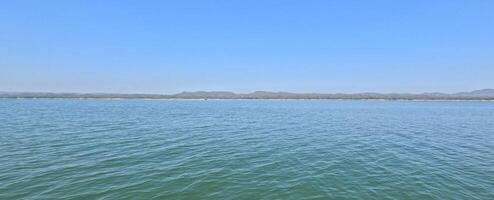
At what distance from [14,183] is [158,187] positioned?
5.95m

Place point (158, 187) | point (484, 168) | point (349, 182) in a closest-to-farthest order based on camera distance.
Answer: point (158, 187), point (349, 182), point (484, 168)

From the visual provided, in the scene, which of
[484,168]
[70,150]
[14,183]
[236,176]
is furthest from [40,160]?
[484,168]

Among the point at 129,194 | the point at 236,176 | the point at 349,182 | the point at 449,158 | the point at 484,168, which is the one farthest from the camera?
the point at 449,158

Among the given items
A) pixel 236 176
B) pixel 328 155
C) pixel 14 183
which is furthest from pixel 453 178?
pixel 14 183

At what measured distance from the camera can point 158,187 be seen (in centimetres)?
938

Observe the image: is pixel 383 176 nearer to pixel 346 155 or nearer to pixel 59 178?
pixel 346 155

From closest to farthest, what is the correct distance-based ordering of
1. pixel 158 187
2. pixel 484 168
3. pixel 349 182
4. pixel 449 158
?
pixel 158 187 < pixel 349 182 < pixel 484 168 < pixel 449 158

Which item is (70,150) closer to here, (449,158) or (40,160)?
(40,160)

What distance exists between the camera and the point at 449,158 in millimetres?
14531

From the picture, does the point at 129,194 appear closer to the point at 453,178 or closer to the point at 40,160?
the point at 40,160

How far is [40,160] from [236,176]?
36.8 ft

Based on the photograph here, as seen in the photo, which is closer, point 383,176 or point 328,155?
point 383,176

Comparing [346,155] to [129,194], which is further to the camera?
[346,155]

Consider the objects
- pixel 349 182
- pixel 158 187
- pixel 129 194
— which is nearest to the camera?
pixel 129 194
